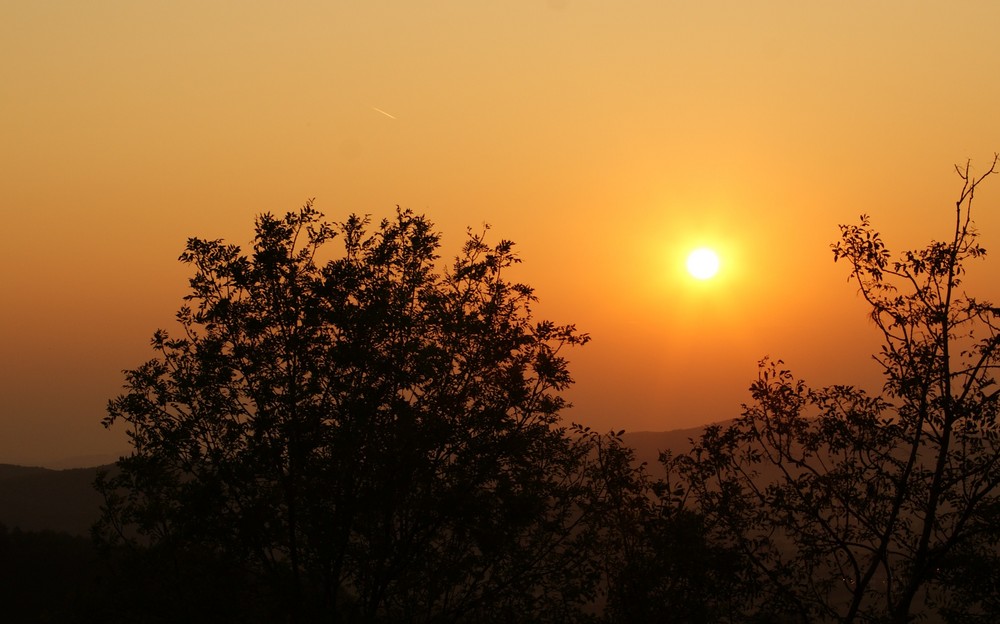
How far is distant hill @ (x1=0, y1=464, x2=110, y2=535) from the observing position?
105 metres

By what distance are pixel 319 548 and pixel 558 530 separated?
206 inches

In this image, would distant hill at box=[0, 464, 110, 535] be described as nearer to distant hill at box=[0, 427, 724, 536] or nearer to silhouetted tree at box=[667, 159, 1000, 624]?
distant hill at box=[0, 427, 724, 536]

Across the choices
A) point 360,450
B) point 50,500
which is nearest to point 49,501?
point 50,500

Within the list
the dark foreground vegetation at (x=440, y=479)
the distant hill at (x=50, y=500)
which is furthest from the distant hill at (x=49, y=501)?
the dark foreground vegetation at (x=440, y=479)

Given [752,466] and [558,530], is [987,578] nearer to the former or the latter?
[752,466]

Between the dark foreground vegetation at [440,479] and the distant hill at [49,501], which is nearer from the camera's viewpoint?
the dark foreground vegetation at [440,479]

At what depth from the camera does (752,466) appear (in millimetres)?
20828

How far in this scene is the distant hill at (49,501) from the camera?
344 ft

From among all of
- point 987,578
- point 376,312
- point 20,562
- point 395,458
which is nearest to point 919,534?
point 987,578

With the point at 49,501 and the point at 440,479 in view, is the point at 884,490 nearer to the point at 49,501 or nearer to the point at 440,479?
the point at 440,479

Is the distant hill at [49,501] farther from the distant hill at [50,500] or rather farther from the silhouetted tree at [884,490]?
the silhouetted tree at [884,490]

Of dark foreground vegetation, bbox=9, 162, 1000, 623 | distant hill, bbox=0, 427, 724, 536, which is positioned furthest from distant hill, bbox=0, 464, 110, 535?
dark foreground vegetation, bbox=9, 162, 1000, 623

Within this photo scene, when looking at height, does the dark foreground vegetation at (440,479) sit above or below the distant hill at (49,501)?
below

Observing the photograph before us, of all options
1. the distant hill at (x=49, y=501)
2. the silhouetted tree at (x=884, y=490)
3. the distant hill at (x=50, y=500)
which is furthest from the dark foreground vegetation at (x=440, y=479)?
the distant hill at (x=49, y=501)
